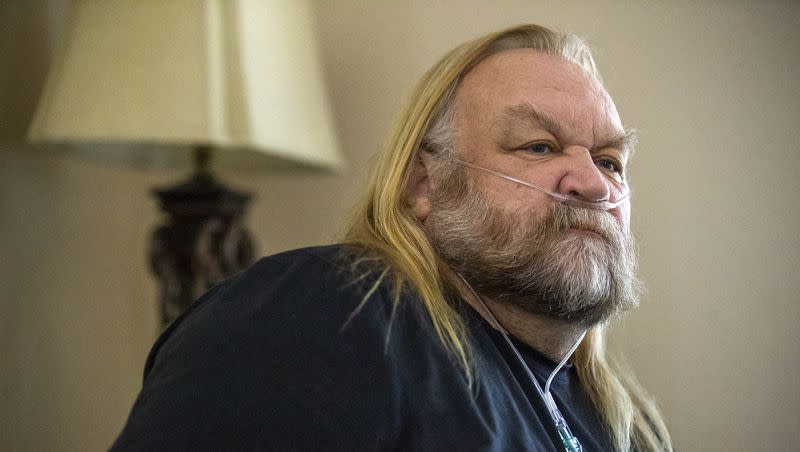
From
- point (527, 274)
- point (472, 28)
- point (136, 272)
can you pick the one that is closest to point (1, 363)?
point (136, 272)

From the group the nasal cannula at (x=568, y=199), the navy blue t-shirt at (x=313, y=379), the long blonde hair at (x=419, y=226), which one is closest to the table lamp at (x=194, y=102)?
the long blonde hair at (x=419, y=226)

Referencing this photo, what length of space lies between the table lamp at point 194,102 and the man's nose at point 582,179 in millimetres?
728

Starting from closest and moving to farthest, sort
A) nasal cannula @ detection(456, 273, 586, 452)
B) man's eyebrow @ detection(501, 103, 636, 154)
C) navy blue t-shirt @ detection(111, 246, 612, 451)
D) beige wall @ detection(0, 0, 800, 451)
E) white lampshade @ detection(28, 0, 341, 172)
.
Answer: navy blue t-shirt @ detection(111, 246, 612, 451) < nasal cannula @ detection(456, 273, 586, 452) < man's eyebrow @ detection(501, 103, 636, 154) < white lampshade @ detection(28, 0, 341, 172) < beige wall @ detection(0, 0, 800, 451)

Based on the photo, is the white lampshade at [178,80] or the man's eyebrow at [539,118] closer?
the man's eyebrow at [539,118]

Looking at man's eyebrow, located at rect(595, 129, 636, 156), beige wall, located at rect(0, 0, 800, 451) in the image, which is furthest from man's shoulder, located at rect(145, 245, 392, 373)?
beige wall, located at rect(0, 0, 800, 451)

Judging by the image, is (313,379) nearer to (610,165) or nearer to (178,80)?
(610,165)

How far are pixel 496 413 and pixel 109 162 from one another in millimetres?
1320

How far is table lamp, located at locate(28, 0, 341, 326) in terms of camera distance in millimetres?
1662

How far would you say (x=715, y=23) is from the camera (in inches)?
74.7

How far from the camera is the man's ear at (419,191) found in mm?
1200

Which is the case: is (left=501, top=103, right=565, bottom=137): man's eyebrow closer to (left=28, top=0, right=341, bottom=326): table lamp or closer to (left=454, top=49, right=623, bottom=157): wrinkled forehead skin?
(left=454, top=49, right=623, bottom=157): wrinkled forehead skin

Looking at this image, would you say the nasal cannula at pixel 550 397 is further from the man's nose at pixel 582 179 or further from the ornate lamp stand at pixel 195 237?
the ornate lamp stand at pixel 195 237

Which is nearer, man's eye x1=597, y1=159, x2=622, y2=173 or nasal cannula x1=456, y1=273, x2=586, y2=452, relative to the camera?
nasal cannula x1=456, y1=273, x2=586, y2=452

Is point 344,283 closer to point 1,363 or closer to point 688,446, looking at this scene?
point 688,446
